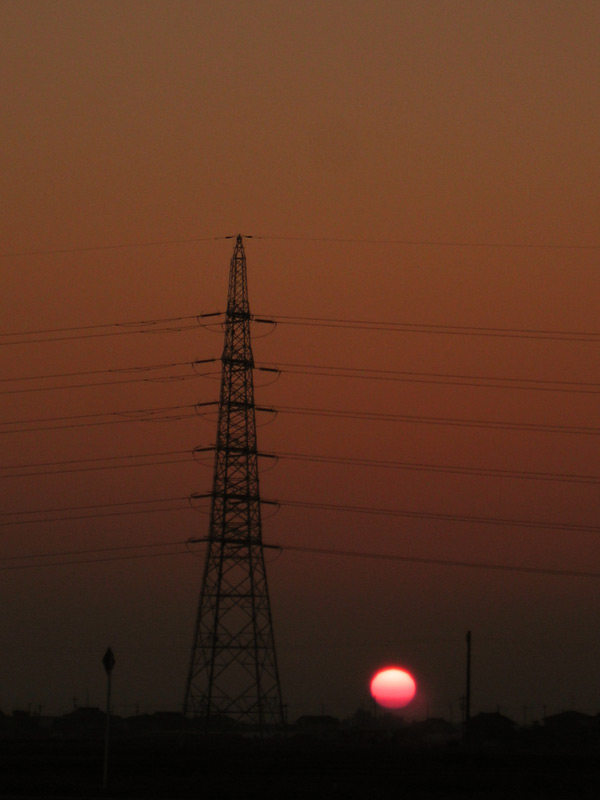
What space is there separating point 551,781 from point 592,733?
71.4 metres

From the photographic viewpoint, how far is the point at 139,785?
3566 cm

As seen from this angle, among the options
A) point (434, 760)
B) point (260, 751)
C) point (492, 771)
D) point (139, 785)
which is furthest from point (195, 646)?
point (139, 785)

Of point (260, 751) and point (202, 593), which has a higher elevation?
point (202, 593)

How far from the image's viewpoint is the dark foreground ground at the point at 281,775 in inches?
1326

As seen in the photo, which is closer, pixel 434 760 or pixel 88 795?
pixel 88 795

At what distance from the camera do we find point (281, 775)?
40.8 meters

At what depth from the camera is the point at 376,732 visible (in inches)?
4013

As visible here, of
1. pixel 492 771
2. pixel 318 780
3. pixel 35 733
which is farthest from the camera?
pixel 35 733

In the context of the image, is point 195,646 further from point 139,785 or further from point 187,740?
point 139,785

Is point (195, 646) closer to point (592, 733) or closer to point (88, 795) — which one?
point (88, 795)

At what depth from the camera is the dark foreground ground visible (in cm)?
3369

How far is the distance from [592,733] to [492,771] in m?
65.8

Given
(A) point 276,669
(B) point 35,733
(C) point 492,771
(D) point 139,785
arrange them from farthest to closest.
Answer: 1. (B) point 35,733
2. (A) point 276,669
3. (C) point 492,771
4. (D) point 139,785

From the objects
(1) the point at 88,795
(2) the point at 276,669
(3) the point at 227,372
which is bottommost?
(1) the point at 88,795
